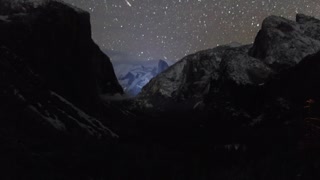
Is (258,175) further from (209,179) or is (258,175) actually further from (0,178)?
(0,178)

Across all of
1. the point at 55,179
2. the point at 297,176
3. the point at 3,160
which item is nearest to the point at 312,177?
the point at 297,176

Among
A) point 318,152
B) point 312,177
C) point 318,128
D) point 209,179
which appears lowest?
point 209,179

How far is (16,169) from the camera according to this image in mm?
192125

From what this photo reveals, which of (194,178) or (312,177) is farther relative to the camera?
(194,178)

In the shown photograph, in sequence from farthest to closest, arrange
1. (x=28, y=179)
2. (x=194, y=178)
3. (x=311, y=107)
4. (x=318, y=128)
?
(x=194, y=178)
(x=28, y=179)
(x=311, y=107)
(x=318, y=128)

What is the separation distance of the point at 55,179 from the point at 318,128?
414 ft

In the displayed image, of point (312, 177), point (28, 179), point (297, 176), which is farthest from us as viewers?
point (28, 179)

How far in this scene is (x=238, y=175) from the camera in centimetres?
19662

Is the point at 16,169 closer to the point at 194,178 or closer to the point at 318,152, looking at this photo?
the point at 194,178

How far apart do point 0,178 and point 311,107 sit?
11019 cm

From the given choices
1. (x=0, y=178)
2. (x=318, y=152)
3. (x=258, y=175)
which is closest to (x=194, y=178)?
(x=258, y=175)

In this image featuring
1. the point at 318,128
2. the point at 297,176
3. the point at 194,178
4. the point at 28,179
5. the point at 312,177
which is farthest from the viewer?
the point at 194,178

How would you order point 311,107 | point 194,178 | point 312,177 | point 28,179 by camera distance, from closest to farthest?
point 311,107
point 312,177
point 28,179
point 194,178

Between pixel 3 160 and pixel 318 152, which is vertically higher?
pixel 318 152
